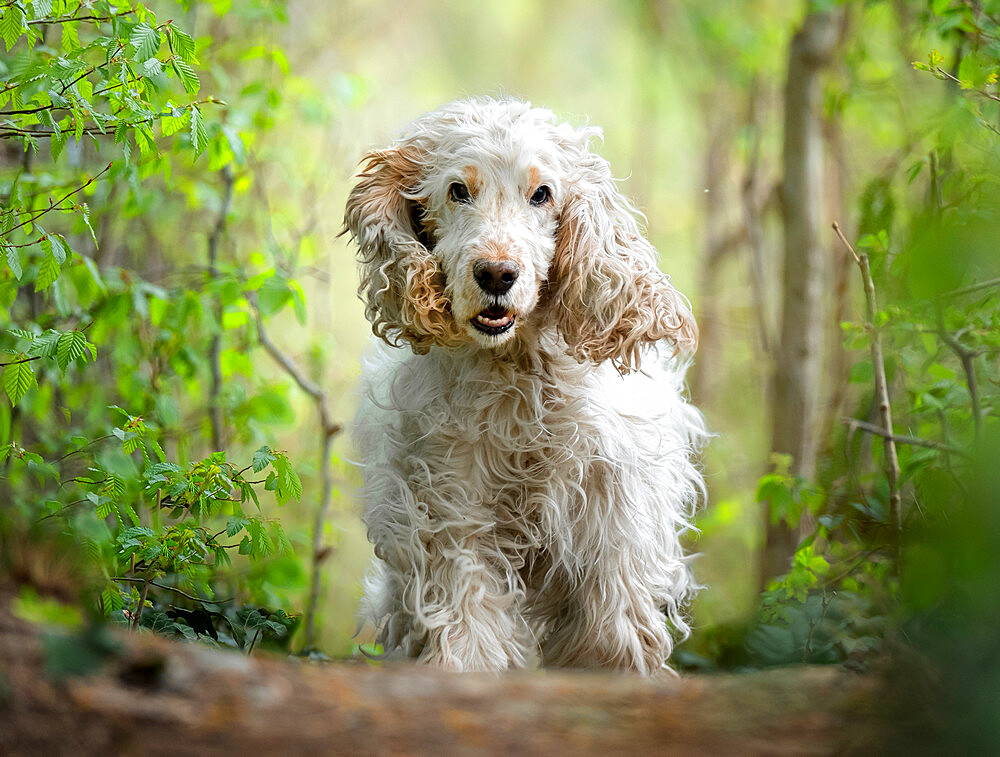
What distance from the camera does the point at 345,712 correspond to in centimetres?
196

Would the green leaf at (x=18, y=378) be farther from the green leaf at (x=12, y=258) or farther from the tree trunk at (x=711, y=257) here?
the tree trunk at (x=711, y=257)

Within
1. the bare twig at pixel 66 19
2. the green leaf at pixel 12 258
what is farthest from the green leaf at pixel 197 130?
the green leaf at pixel 12 258

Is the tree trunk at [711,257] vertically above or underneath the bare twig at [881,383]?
above

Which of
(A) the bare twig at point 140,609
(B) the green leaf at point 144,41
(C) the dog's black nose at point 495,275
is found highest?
(B) the green leaf at point 144,41

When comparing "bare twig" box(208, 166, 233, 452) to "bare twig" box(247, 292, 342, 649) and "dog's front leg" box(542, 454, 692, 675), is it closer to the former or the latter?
"bare twig" box(247, 292, 342, 649)

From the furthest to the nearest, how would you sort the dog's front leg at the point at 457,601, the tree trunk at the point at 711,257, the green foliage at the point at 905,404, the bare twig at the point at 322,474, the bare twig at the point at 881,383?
1. the tree trunk at the point at 711,257
2. the bare twig at the point at 322,474
3. the dog's front leg at the point at 457,601
4. the bare twig at the point at 881,383
5. the green foliage at the point at 905,404

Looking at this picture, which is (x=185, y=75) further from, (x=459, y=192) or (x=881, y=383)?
(x=881, y=383)

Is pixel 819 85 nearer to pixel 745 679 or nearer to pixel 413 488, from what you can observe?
pixel 413 488

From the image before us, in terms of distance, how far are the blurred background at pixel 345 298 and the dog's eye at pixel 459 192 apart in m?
0.58

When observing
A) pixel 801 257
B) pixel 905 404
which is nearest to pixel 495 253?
pixel 905 404

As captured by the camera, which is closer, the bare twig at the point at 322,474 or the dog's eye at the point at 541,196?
the dog's eye at the point at 541,196

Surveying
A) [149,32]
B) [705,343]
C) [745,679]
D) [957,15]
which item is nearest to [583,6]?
[705,343]

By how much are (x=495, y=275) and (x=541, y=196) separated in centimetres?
46

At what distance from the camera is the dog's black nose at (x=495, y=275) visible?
321 cm
